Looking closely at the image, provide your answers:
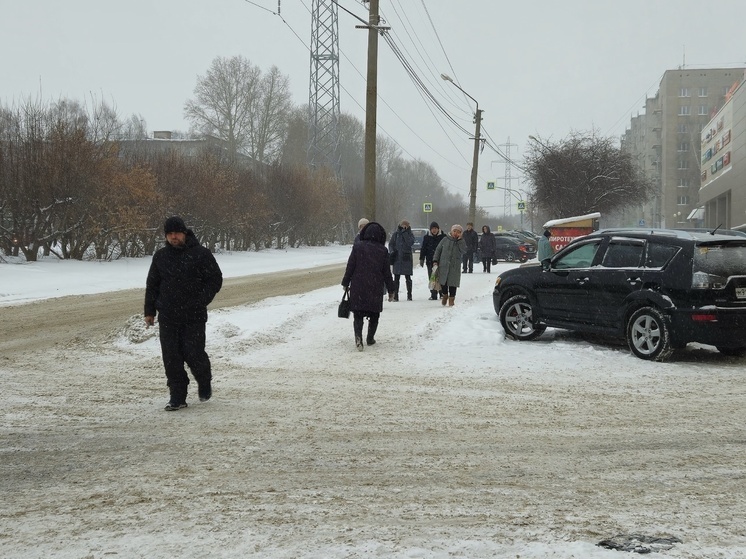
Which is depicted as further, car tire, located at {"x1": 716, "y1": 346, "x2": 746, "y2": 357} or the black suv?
car tire, located at {"x1": 716, "y1": 346, "x2": 746, "y2": 357}

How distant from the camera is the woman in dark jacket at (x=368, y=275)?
37.2 ft

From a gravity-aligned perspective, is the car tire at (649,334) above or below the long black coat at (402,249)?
below

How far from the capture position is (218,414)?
287 inches

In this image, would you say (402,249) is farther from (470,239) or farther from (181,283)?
(181,283)

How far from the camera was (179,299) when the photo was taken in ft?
24.6

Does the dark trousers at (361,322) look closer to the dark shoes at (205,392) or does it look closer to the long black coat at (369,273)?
the long black coat at (369,273)

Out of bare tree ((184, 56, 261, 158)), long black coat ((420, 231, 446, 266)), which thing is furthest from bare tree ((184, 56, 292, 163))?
long black coat ((420, 231, 446, 266))

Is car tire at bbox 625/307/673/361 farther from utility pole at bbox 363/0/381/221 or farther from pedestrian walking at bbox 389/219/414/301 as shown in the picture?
utility pole at bbox 363/0/381/221

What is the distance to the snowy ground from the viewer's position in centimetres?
418

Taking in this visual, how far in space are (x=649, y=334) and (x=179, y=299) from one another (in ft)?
19.1

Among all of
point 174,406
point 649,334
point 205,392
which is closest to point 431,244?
point 649,334

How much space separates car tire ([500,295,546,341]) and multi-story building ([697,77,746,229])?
5640cm

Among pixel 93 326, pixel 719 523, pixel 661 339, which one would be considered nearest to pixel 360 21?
pixel 93 326

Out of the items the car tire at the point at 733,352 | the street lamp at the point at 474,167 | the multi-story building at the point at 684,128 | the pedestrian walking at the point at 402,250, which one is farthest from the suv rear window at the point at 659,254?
the multi-story building at the point at 684,128
